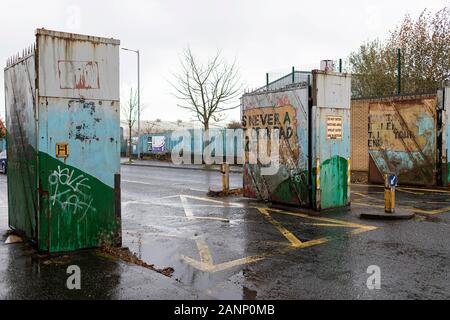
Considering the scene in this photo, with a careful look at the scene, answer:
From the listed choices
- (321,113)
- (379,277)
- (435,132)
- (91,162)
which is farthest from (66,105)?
(435,132)

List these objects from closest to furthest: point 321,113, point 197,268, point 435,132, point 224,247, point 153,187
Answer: point 197,268, point 224,247, point 321,113, point 435,132, point 153,187

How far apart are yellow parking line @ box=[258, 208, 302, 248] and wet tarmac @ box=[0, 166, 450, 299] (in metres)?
0.02

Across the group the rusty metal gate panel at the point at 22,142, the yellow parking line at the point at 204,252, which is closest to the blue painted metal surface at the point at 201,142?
the yellow parking line at the point at 204,252

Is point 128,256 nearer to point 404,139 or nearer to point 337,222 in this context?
point 337,222

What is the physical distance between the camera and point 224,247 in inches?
291

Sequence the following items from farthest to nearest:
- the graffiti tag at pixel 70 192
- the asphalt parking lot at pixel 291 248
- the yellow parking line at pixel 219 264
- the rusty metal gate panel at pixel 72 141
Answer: the graffiti tag at pixel 70 192 < the rusty metal gate panel at pixel 72 141 < the yellow parking line at pixel 219 264 < the asphalt parking lot at pixel 291 248

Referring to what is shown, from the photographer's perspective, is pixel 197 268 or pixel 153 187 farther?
pixel 153 187

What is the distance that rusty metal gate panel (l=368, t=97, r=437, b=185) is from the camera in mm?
15305

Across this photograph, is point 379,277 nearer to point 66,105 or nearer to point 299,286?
point 299,286

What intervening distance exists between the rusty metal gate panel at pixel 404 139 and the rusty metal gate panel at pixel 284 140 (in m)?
6.55

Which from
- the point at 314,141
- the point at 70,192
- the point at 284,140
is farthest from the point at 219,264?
the point at 284,140

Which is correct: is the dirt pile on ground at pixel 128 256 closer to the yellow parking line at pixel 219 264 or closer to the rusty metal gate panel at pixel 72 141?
the rusty metal gate panel at pixel 72 141

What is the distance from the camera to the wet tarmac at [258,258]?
5180 millimetres
